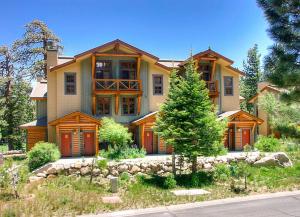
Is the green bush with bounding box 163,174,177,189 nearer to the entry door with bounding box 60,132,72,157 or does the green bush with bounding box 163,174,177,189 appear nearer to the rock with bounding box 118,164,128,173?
the rock with bounding box 118,164,128,173

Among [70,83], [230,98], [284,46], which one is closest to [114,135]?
[70,83]

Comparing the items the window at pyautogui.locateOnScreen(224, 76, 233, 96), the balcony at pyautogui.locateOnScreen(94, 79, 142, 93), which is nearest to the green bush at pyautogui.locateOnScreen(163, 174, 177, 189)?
the balcony at pyautogui.locateOnScreen(94, 79, 142, 93)

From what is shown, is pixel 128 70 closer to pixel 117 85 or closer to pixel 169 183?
pixel 117 85

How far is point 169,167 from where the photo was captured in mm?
21219

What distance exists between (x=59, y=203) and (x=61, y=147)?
45.5 feet

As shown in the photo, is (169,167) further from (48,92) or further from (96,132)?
(48,92)

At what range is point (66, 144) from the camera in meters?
27.2

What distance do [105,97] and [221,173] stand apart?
525 inches

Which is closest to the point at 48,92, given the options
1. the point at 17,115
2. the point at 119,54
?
the point at 119,54

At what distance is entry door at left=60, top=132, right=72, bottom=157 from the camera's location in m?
27.0

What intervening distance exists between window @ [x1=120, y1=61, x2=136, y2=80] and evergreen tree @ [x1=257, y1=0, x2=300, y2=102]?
2103cm

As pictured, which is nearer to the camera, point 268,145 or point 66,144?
point 268,145

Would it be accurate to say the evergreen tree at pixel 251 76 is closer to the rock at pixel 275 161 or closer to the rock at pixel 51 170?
the rock at pixel 275 161

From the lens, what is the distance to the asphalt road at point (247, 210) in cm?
1271
